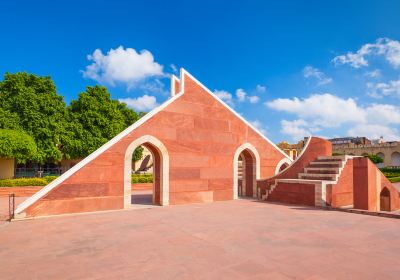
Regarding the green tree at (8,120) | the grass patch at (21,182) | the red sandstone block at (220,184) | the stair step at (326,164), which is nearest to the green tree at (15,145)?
the green tree at (8,120)

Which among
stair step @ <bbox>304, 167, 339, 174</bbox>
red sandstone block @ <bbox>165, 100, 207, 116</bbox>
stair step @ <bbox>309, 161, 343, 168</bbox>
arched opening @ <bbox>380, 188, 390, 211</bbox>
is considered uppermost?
red sandstone block @ <bbox>165, 100, 207, 116</bbox>

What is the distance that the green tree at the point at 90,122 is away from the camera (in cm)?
2903

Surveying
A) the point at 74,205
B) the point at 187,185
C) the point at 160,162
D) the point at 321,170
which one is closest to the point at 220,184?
the point at 187,185

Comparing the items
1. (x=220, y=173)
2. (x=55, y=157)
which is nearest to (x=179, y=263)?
(x=220, y=173)

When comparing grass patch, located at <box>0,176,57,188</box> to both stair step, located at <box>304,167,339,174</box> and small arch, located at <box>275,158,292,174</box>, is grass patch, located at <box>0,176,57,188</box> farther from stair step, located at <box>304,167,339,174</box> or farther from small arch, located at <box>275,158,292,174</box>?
stair step, located at <box>304,167,339,174</box>

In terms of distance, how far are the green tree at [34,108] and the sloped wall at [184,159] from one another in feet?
59.3

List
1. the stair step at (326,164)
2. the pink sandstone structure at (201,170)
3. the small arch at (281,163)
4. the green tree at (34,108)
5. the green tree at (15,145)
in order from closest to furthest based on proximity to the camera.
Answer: the pink sandstone structure at (201,170) < the stair step at (326,164) < the small arch at (281,163) < the green tree at (15,145) < the green tree at (34,108)

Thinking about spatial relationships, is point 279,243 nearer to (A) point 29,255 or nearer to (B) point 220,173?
(A) point 29,255

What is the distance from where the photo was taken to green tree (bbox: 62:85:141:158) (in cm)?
2903

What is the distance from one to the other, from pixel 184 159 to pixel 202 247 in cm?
745

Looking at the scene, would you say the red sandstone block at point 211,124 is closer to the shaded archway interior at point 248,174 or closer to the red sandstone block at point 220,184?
the shaded archway interior at point 248,174

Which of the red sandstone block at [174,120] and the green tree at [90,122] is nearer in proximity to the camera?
the red sandstone block at [174,120]

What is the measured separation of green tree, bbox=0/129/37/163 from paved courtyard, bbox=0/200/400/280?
15105mm

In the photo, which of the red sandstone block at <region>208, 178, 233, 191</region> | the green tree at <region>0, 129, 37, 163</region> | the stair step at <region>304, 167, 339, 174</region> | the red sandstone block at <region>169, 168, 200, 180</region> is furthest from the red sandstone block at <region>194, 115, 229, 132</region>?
the green tree at <region>0, 129, 37, 163</region>
